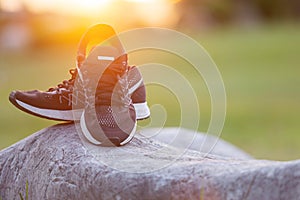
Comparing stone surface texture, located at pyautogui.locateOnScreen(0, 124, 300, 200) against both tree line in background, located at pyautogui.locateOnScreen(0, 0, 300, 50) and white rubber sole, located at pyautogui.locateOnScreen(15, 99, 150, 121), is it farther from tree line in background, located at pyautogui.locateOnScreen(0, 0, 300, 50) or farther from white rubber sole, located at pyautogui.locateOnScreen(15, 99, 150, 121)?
tree line in background, located at pyautogui.locateOnScreen(0, 0, 300, 50)

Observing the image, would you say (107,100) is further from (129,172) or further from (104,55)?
(129,172)

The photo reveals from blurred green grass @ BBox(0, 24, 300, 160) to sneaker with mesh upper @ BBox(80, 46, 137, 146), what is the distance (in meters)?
6.92

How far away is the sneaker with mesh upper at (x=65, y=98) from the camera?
3.94m

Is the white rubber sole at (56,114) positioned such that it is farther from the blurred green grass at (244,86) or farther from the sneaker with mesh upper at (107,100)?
the blurred green grass at (244,86)

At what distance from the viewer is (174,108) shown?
18.5 metres

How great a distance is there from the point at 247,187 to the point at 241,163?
0.91 feet

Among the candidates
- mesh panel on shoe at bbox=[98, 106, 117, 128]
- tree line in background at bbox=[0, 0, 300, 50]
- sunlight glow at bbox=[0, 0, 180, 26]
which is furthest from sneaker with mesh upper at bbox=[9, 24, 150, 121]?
tree line in background at bbox=[0, 0, 300, 50]

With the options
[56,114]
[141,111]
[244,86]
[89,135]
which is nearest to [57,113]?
[56,114]

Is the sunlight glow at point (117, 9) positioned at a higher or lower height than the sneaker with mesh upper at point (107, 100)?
lower

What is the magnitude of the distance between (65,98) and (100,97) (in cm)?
31

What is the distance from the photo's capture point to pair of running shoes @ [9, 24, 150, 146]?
3707 mm

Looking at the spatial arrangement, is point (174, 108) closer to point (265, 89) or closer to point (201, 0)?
point (265, 89)

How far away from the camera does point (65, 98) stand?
396cm

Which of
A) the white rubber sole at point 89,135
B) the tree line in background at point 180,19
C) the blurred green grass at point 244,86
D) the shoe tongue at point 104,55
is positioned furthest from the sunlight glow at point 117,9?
the white rubber sole at point 89,135
